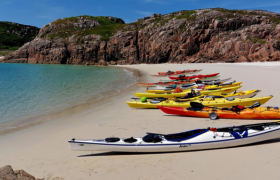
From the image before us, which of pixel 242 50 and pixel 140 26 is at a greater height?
pixel 140 26

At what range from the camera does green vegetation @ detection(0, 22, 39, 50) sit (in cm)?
14012

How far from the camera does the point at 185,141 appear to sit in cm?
566

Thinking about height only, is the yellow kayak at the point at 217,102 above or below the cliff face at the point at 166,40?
below

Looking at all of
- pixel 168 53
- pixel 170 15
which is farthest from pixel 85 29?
pixel 168 53

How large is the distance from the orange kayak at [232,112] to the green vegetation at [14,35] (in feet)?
519

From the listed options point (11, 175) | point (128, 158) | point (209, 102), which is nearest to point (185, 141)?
point (128, 158)

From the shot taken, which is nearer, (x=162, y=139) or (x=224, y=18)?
(x=162, y=139)

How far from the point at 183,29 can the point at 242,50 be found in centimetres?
2122

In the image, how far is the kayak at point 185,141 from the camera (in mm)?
5570

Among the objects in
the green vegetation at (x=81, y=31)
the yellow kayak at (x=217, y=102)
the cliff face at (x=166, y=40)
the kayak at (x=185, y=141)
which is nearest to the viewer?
the kayak at (x=185, y=141)

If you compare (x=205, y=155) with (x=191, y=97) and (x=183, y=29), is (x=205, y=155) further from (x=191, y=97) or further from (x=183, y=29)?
(x=183, y=29)

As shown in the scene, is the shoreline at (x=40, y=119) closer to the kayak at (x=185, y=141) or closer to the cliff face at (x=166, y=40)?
the kayak at (x=185, y=141)

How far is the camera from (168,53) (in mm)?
61688

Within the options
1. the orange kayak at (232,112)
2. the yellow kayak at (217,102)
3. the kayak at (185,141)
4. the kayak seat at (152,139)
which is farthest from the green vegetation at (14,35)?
the kayak seat at (152,139)
